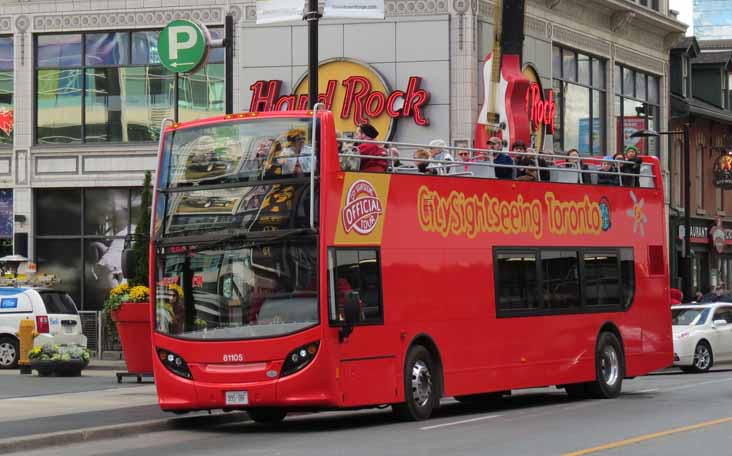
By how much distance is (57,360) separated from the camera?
28.4 meters

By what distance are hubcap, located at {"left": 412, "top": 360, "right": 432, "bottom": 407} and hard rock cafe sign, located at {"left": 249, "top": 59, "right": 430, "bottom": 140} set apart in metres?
20.4

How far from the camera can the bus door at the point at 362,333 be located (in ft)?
56.6

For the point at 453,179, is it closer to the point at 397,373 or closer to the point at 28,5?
the point at 397,373

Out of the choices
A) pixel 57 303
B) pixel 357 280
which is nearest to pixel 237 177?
pixel 357 280

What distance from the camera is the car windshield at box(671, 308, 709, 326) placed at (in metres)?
→ 32.2

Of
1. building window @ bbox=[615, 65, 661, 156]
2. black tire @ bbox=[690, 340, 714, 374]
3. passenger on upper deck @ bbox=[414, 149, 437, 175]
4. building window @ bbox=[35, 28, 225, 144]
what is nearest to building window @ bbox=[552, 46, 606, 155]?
building window @ bbox=[615, 65, 661, 156]

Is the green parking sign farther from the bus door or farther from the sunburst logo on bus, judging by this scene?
the bus door

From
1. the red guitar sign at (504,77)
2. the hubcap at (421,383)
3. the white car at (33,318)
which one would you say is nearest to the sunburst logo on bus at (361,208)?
the hubcap at (421,383)

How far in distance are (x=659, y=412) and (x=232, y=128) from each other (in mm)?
6751

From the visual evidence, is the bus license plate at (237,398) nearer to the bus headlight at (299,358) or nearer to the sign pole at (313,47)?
the bus headlight at (299,358)

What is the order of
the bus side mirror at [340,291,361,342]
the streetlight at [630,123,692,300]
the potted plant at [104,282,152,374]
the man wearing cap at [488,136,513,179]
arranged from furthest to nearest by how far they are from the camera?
the streetlight at [630,123,692,300] < the potted plant at [104,282,152,374] < the man wearing cap at [488,136,513,179] < the bus side mirror at [340,291,361,342]

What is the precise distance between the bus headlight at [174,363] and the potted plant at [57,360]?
1094 centimetres

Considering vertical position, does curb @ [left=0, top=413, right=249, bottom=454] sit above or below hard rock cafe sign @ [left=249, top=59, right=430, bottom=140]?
below

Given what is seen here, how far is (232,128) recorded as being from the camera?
58.9 feet
